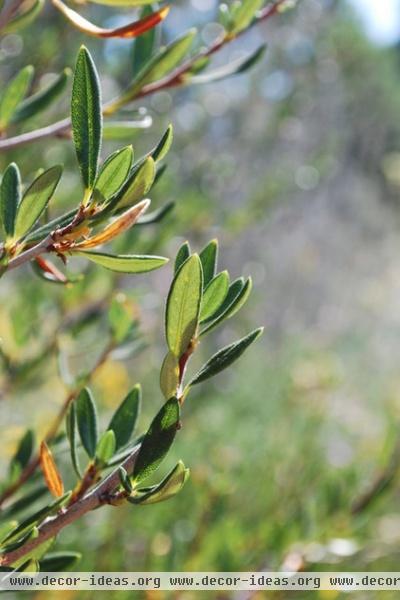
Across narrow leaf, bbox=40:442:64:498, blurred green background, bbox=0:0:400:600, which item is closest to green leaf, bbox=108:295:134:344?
blurred green background, bbox=0:0:400:600

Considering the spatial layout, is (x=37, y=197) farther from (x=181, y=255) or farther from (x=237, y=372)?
(x=237, y=372)

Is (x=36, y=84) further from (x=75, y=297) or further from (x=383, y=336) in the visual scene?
(x=383, y=336)

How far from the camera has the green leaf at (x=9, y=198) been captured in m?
0.32

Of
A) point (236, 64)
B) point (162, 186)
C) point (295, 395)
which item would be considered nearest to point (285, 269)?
point (295, 395)

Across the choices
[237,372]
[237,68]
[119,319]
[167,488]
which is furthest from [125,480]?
[237,372]

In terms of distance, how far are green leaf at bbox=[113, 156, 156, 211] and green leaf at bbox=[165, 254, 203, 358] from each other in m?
0.03

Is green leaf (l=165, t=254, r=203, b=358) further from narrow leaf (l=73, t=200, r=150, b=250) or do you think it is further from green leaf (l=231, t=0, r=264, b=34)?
green leaf (l=231, t=0, r=264, b=34)

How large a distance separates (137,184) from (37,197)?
2.0 inches

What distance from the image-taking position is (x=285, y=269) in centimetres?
611

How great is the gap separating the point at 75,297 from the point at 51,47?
0.35 metres

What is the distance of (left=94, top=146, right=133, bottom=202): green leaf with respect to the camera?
0.30 m

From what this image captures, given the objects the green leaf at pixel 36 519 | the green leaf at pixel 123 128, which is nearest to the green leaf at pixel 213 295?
the green leaf at pixel 36 519

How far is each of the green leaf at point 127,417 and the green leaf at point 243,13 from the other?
0.86 ft

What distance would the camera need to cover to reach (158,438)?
29 cm
